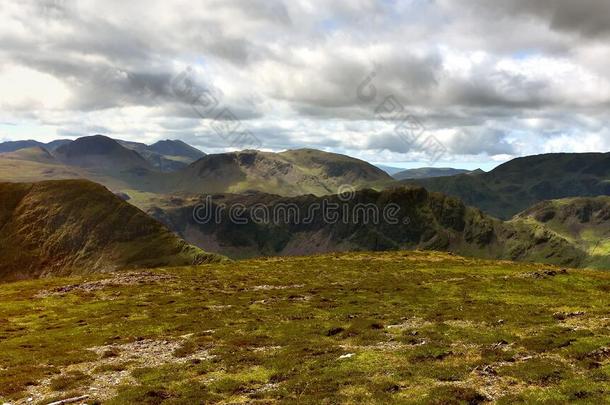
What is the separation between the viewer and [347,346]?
141 ft

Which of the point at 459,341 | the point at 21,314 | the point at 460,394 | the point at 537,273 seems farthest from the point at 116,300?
the point at 537,273

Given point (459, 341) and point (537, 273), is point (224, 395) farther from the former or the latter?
point (537, 273)

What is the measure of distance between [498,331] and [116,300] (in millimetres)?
63808

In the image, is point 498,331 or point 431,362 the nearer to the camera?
point 431,362

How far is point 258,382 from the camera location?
3412 centimetres

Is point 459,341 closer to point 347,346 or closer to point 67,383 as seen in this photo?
point 347,346

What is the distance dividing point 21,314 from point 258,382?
58.6 m

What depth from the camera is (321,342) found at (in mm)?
45219

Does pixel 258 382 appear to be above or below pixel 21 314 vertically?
above

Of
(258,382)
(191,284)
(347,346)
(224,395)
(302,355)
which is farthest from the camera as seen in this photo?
(191,284)

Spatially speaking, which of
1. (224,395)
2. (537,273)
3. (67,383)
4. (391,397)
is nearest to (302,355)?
(224,395)

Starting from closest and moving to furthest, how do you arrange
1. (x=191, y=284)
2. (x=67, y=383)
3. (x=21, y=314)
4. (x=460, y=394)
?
(x=460, y=394), (x=67, y=383), (x=21, y=314), (x=191, y=284)

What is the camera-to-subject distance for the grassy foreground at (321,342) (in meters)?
31.0

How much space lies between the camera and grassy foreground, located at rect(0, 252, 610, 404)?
30984 millimetres
